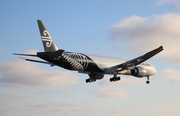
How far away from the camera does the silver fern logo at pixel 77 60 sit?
60794 millimetres

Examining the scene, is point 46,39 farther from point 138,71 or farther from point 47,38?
point 138,71

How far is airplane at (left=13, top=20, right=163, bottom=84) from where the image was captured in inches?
2345

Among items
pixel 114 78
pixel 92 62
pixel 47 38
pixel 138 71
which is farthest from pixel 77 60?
pixel 138 71

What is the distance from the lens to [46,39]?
6006 cm

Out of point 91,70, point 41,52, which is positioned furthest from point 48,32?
point 91,70

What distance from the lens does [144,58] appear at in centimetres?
6412

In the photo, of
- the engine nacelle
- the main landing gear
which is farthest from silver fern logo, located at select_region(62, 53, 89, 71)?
the engine nacelle

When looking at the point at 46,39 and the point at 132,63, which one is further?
the point at 132,63

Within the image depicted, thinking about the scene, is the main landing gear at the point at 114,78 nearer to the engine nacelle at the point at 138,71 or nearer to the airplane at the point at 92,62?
the airplane at the point at 92,62

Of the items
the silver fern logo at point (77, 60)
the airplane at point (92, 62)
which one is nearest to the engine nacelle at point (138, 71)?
the airplane at point (92, 62)

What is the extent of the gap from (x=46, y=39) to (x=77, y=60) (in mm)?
5766

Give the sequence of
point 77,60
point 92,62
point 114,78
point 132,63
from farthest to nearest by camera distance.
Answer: point 114,78, point 132,63, point 92,62, point 77,60

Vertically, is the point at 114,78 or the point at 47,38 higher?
the point at 47,38

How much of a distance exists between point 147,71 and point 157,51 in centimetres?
1226
